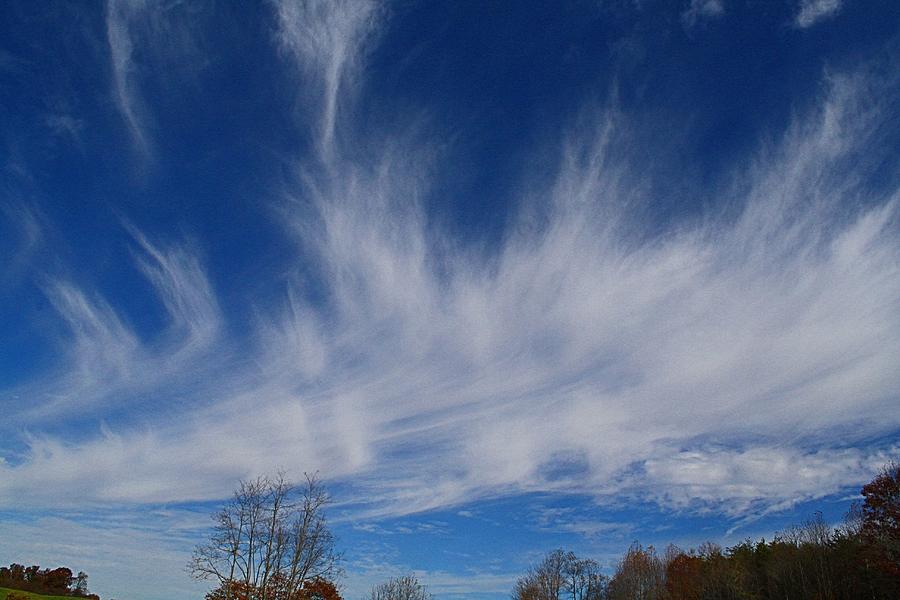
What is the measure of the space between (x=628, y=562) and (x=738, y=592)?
35.3 metres

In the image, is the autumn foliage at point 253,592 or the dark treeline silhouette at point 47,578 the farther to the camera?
the dark treeline silhouette at point 47,578

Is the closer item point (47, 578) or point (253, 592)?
point (253, 592)

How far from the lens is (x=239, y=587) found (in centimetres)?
3778

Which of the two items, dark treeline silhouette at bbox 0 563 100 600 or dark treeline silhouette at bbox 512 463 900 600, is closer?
dark treeline silhouette at bbox 512 463 900 600

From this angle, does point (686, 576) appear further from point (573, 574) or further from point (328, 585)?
point (328, 585)

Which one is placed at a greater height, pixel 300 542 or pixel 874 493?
pixel 874 493

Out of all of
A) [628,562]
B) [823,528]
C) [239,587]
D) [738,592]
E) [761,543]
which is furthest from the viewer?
[628,562]

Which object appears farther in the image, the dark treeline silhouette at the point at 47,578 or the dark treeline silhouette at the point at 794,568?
the dark treeline silhouette at the point at 47,578

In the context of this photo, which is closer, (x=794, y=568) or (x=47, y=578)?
(x=794, y=568)

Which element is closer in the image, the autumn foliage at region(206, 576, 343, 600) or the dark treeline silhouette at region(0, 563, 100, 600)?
the autumn foliage at region(206, 576, 343, 600)

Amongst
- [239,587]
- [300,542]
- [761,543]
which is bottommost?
[239,587]

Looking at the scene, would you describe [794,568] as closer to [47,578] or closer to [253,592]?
[253,592]

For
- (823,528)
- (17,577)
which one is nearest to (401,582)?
(823,528)

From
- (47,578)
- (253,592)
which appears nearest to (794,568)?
(253,592)
